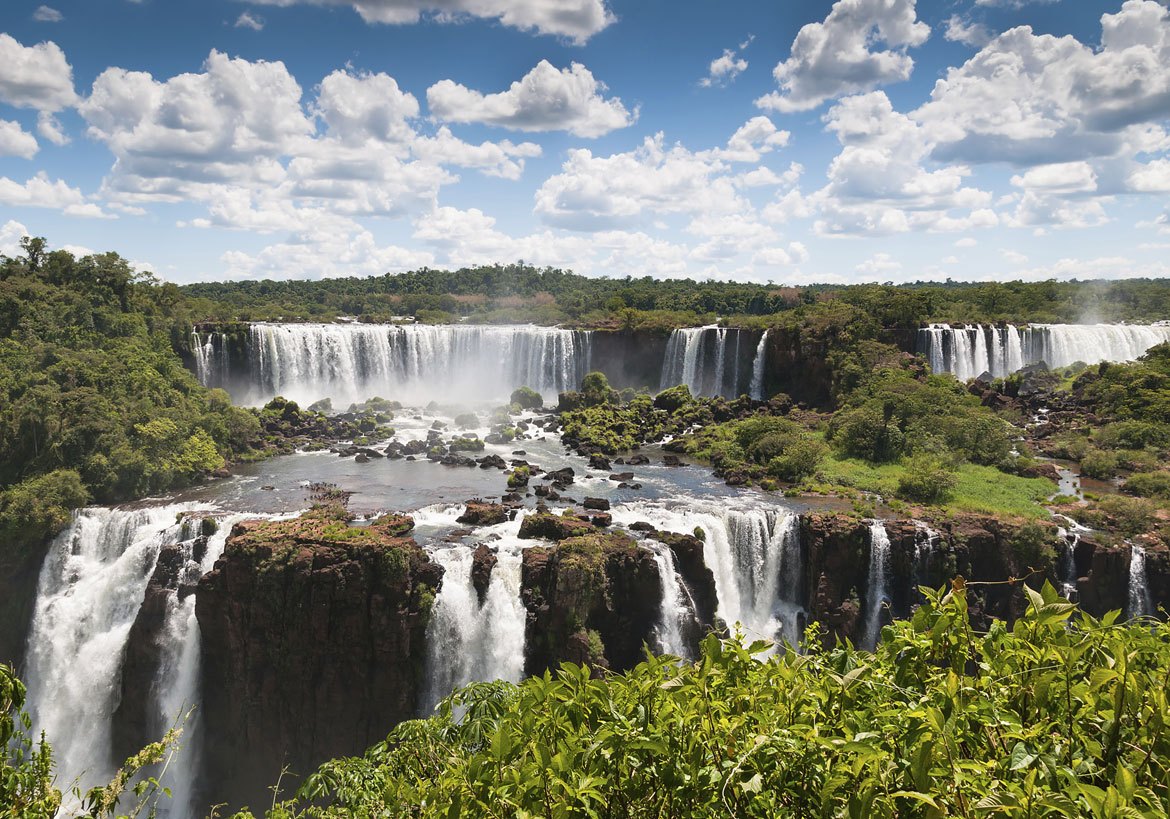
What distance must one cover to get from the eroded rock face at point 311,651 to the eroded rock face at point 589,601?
2.52 meters

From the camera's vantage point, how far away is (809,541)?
18703mm

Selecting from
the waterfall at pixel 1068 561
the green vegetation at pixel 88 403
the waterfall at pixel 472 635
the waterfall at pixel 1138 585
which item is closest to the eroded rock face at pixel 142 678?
the green vegetation at pixel 88 403

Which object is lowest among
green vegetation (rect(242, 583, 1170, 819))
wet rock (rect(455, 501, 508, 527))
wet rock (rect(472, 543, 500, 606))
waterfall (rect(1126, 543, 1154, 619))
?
waterfall (rect(1126, 543, 1154, 619))

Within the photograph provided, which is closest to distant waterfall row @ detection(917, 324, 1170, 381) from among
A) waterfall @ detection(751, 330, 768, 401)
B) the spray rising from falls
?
waterfall @ detection(751, 330, 768, 401)

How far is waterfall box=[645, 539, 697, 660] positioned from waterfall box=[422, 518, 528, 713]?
11.2 feet

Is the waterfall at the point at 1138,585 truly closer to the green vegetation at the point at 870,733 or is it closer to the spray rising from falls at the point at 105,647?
the green vegetation at the point at 870,733

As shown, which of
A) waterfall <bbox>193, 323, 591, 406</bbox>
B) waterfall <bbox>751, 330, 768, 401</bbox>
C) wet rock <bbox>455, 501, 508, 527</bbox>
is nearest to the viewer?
wet rock <bbox>455, 501, 508, 527</bbox>

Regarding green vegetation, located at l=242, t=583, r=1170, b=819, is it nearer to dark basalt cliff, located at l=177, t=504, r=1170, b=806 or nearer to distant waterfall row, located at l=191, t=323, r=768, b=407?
dark basalt cliff, located at l=177, t=504, r=1170, b=806

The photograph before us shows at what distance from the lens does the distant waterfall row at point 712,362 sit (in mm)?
39000

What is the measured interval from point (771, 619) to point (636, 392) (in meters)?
23.7

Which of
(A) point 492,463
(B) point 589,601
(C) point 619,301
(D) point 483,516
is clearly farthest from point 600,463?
(C) point 619,301

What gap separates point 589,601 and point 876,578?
7.98 metres

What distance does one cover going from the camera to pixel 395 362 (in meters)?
42.0

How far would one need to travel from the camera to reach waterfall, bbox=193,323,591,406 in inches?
1521
